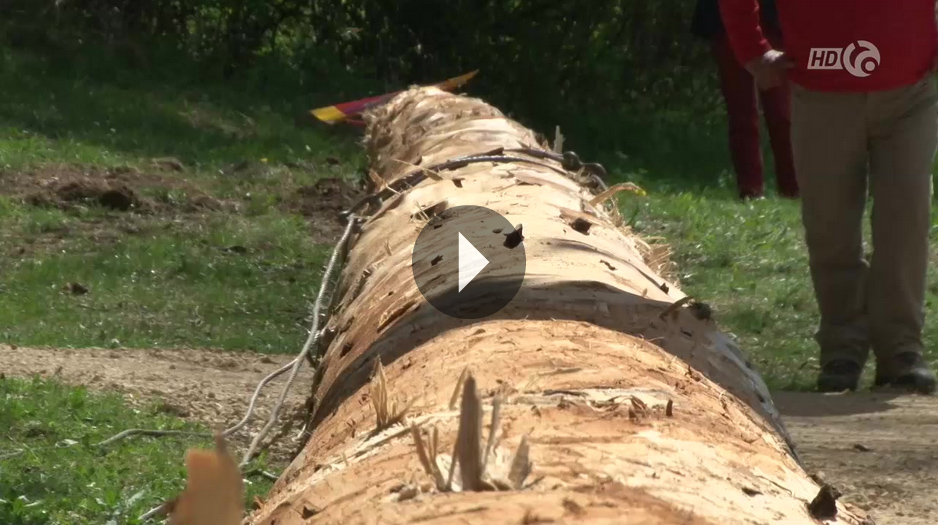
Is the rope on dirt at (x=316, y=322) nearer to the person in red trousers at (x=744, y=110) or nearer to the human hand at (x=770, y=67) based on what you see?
the human hand at (x=770, y=67)

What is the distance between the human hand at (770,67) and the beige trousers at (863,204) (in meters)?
0.11

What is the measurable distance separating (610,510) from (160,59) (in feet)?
38.7

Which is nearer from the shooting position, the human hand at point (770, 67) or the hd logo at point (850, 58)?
the hd logo at point (850, 58)

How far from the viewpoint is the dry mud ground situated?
468 cm

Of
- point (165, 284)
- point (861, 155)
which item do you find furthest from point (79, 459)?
point (861, 155)

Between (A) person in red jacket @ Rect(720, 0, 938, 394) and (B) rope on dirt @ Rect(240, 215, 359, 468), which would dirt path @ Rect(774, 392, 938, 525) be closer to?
(A) person in red jacket @ Rect(720, 0, 938, 394)

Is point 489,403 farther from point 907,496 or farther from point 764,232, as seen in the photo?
point 764,232

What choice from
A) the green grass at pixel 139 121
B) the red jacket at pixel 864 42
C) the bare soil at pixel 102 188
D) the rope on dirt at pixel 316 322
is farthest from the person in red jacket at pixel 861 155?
the green grass at pixel 139 121

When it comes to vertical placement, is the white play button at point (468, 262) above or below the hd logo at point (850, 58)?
below

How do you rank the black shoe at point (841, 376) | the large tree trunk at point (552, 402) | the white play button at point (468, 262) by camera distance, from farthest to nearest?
the black shoe at point (841, 376) < the white play button at point (468, 262) < the large tree trunk at point (552, 402)

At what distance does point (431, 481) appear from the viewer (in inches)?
76.5

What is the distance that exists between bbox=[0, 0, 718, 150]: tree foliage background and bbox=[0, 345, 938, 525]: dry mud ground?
710 centimetres
